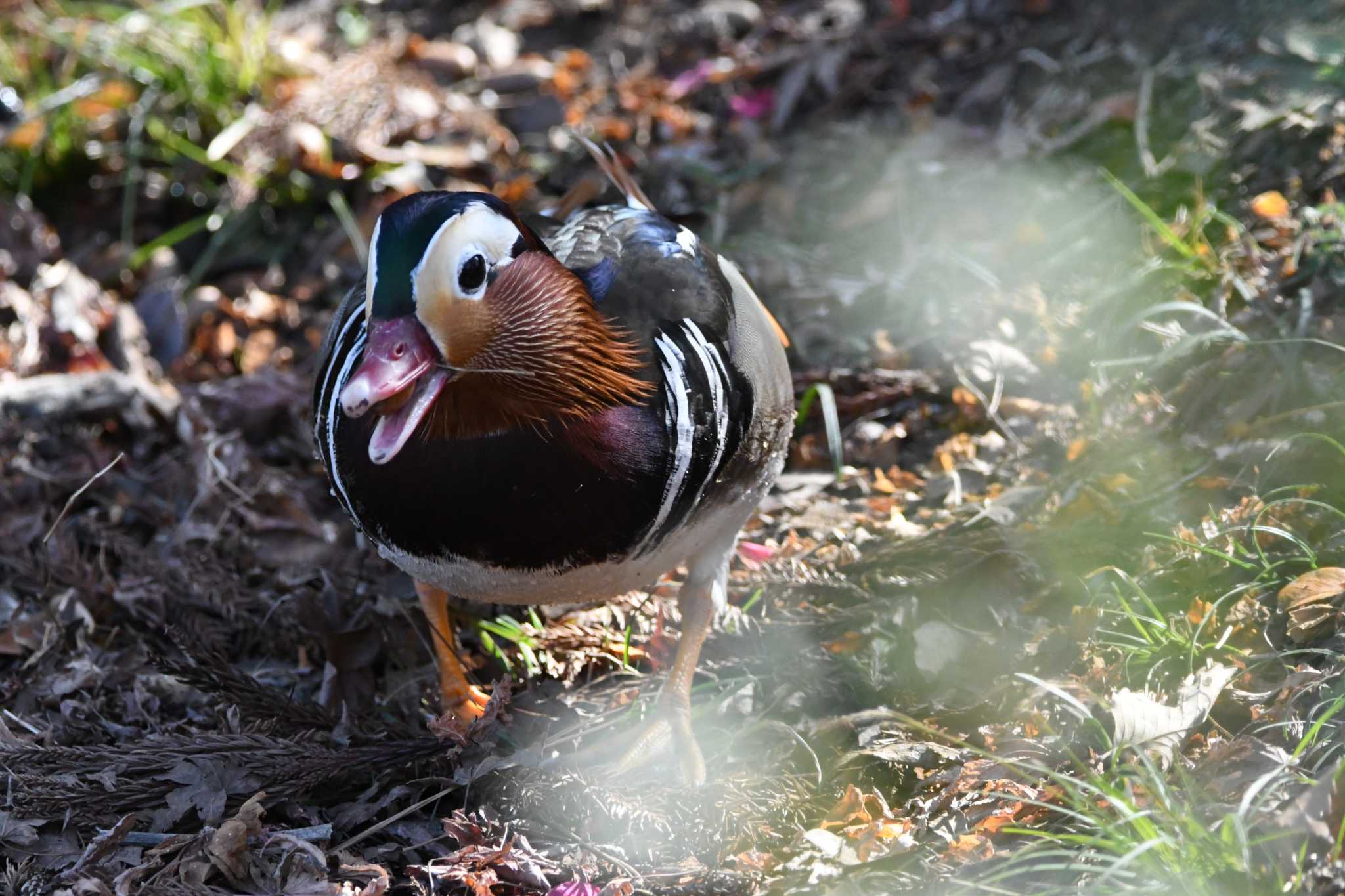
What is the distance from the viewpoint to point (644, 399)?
7.71ft

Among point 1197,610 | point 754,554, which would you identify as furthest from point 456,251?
point 1197,610

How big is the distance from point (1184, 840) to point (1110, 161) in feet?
8.82

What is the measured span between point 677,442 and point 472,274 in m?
0.52

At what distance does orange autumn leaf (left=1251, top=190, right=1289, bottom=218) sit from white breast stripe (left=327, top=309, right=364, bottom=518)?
2466 millimetres

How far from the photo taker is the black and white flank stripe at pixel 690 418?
7.69 ft

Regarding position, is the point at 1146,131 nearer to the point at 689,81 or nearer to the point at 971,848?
the point at 689,81

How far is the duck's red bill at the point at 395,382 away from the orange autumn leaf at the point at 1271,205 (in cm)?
243

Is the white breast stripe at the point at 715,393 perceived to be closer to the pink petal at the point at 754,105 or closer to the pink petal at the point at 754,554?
the pink petal at the point at 754,554

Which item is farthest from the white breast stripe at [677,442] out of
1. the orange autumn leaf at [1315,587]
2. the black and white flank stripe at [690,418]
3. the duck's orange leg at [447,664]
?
the orange autumn leaf at [1315,587]

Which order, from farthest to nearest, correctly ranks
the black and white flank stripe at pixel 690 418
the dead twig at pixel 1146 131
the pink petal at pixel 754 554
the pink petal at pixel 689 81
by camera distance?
the pink petal at pixel 689 81 < the dead twig at pixel 1146 131 < the pink petal at pixel 754 554 < the black and white flank stripe at pixel 690 418

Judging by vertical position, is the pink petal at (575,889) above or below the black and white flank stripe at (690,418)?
below

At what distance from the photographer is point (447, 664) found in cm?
281

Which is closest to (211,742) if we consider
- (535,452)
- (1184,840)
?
(535,452)

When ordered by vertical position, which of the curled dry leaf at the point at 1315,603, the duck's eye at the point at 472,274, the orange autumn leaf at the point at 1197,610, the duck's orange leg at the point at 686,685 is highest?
the duck's eye at the point at 472,274
